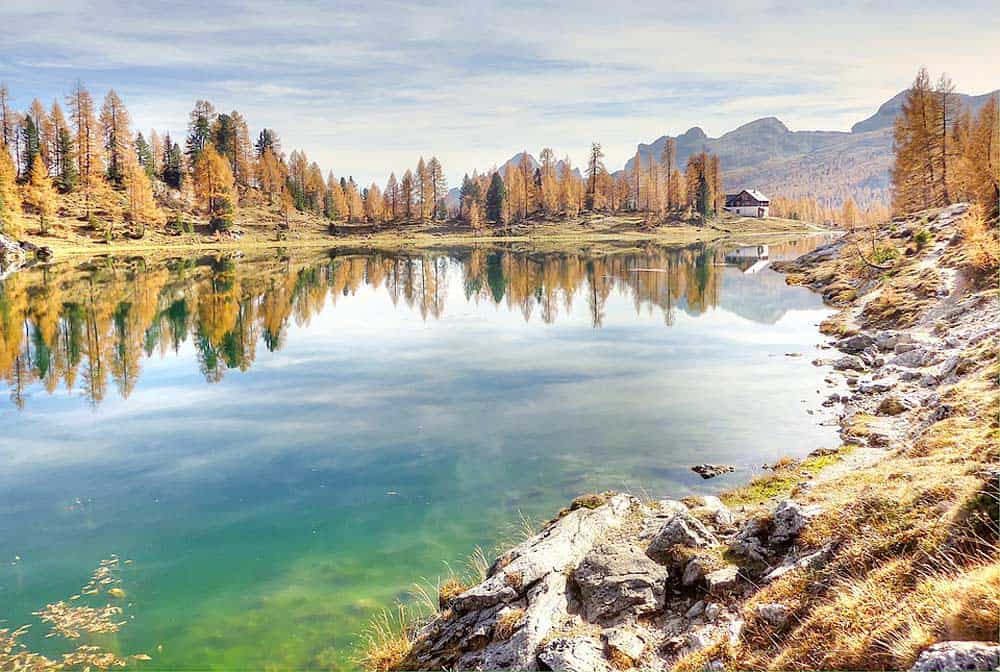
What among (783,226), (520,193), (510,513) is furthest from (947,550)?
(783,226)

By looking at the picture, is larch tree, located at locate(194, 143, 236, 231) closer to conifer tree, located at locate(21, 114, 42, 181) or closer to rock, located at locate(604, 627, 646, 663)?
conifer tree, located at locate(21, 114, 42, 181)

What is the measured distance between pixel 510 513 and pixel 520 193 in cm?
16660

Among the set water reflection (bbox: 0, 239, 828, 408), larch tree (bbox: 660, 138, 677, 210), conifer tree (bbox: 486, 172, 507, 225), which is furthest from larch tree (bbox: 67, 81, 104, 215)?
larch tree (bbox: 660, 138, 677, 210)

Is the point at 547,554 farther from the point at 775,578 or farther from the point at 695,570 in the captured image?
the point at 775,578

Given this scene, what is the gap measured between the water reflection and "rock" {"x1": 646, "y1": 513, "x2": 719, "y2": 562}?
85.9 feet

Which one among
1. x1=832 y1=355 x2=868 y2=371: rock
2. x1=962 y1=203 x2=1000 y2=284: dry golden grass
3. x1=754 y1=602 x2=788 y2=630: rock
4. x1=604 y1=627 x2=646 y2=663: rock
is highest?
x1=962 y1=203 x2=1000 y2=284: dry golden grass

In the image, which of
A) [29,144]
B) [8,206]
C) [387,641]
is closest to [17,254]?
[8,206]

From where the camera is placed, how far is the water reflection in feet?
121

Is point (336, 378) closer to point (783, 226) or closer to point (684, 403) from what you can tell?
point (684, 403)

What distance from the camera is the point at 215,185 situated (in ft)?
465

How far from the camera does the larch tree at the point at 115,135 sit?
13838 centimetres

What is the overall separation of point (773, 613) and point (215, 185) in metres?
151

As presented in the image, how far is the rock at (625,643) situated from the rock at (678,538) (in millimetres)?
2276

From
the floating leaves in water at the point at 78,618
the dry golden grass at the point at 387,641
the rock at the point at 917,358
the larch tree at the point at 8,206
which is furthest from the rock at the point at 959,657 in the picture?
the larch tree at the point at 8,206
